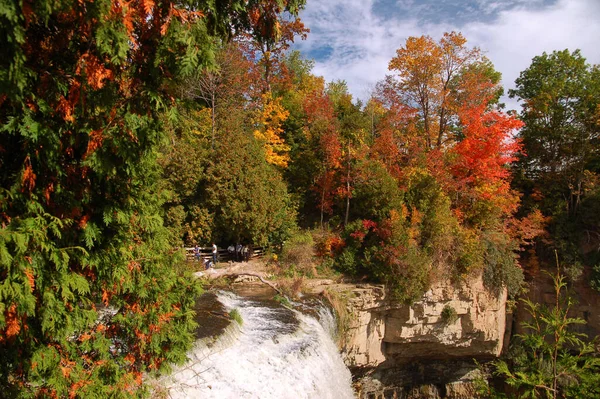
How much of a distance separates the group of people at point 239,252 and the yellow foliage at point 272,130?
15.2 feet

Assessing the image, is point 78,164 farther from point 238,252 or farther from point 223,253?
point 223,253

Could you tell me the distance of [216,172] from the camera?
1476cm

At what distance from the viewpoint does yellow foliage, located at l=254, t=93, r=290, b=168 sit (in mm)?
18469

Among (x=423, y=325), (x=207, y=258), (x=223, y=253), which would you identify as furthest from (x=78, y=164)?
(x=423, y=325)

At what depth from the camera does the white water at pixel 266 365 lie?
611 cm

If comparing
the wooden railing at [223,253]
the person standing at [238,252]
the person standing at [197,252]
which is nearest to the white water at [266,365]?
the person standing at [197,252]

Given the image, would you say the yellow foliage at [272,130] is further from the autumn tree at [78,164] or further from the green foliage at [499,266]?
the autumn tree at [78,164]

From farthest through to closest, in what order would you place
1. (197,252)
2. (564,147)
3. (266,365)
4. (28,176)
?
1. (564,147)
2. (197,252)
3. (266,365)
4. (28,176)

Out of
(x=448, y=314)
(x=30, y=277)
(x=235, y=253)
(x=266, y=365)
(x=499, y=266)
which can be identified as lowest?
(x=448, y=314)

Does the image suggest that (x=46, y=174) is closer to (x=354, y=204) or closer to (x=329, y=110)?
(x=354, y=204)

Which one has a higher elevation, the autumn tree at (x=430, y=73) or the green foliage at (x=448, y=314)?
the autumn tree at (x=430, y=73)

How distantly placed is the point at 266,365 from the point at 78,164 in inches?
188

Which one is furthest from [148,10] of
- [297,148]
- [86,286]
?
[297,148]

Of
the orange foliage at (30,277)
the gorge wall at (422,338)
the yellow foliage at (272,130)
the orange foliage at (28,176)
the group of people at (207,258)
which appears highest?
the yellow foliage at (272,130)
